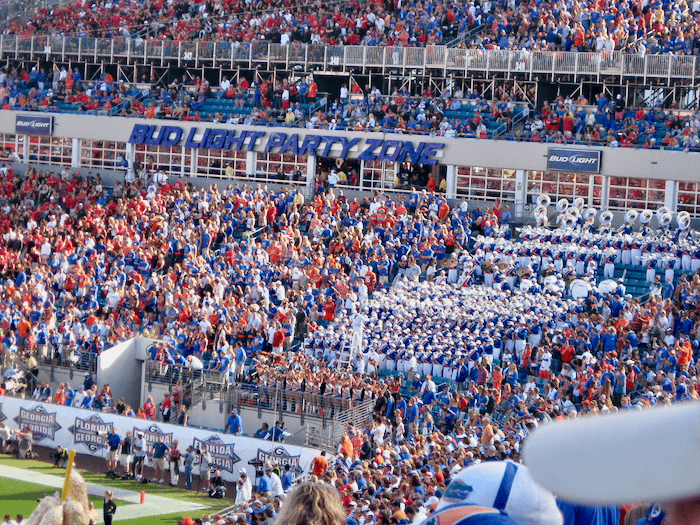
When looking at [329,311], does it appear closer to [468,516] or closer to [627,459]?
[468,516]

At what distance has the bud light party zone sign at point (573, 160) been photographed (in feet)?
104

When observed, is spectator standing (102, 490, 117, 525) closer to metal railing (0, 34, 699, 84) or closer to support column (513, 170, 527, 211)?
support column (513, 170, 527, 211)

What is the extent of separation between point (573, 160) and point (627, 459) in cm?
3145

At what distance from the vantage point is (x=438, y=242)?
27.5 meters

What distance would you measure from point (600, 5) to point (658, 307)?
55.1 ft

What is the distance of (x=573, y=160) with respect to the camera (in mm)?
32031

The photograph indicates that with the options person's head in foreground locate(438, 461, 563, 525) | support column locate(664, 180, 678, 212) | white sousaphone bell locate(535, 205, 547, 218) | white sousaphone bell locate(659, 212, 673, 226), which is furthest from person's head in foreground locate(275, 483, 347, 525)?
support column locate(664, 180, 678, 212)

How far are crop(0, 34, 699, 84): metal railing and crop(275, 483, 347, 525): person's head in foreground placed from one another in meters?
32.3

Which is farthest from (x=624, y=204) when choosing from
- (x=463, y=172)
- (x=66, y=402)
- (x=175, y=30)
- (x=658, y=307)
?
(x=175, y=30)

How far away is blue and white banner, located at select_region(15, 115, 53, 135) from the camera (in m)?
40.8

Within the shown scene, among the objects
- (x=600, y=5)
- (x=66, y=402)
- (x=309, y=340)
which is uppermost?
(x=600, y=5)

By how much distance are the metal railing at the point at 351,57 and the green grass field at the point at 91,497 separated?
66.0 ft

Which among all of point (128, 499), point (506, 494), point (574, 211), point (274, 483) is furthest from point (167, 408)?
point (506, 494)

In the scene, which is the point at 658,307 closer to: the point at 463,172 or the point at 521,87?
the point at 463,172
